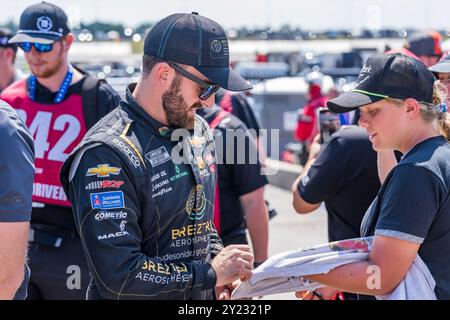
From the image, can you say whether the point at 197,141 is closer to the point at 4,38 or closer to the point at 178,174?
the point at 178,174

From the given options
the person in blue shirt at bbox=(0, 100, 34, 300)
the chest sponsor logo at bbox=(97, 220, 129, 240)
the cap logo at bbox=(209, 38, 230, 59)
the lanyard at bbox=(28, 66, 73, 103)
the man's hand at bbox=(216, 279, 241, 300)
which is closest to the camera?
the person in blue shirt at bbox=(0, 100, 34, 300)

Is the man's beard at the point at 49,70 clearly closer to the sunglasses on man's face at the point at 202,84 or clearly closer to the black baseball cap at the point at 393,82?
the sunglasses on man's face at the point at 202,84

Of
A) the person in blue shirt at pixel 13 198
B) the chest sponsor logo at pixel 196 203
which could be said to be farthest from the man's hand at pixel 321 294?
the person in blue shirt at pixel 13 198

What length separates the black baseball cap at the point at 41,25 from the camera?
15.4ft

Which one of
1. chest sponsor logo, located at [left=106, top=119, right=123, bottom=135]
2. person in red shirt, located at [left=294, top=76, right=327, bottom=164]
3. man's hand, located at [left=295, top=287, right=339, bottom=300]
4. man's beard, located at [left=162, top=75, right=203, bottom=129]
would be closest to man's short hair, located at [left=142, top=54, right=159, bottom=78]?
man's beard, located at [left=162, top=75, right=203, bottom=129]

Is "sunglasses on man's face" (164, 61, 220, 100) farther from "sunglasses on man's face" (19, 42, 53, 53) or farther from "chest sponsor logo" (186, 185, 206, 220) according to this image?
"sunglasses on man's face" (19, 42, 53, 53)

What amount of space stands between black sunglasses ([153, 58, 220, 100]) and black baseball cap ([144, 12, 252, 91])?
0.07 ft

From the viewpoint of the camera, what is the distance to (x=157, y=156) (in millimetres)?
2959

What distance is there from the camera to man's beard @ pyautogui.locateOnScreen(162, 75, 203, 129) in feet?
9.83

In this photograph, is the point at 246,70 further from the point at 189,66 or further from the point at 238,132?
the point at 189,66

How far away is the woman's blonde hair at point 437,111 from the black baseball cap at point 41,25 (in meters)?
2.47

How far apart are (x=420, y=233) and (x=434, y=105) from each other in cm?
54

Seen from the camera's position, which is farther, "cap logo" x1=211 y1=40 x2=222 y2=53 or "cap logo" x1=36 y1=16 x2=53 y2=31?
"cap logo" x1=36 y1=16 x2=53 y2=31
